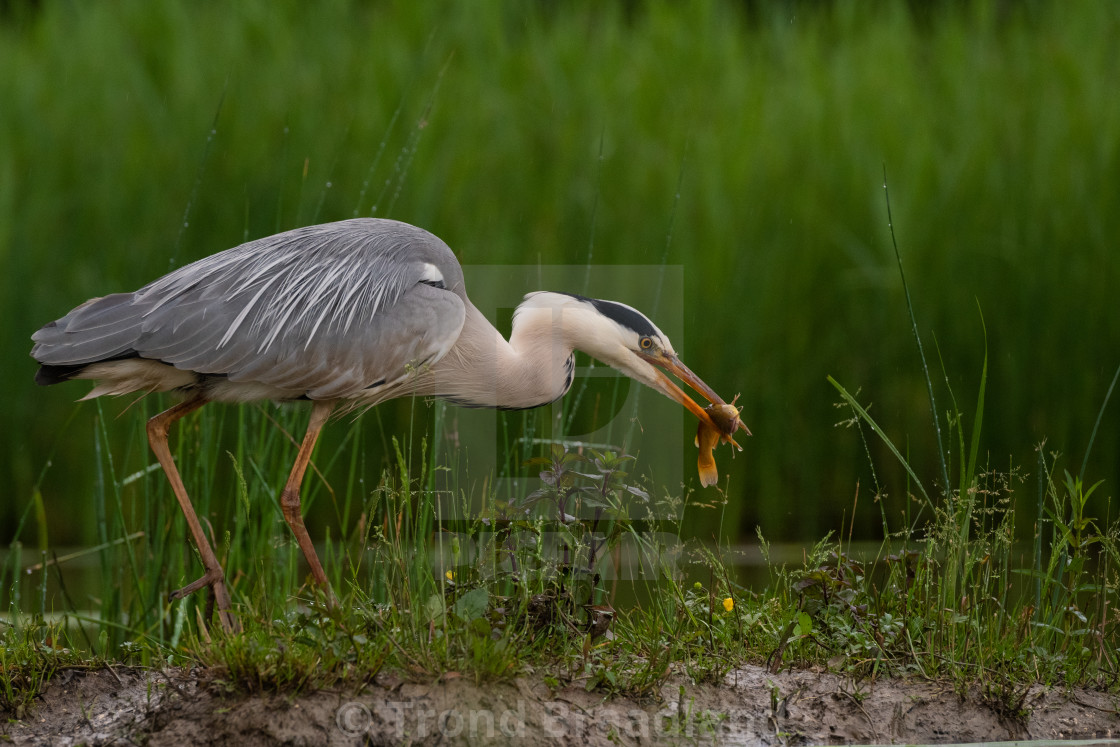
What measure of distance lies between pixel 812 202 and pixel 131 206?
264cm

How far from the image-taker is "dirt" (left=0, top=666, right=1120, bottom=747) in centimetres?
197

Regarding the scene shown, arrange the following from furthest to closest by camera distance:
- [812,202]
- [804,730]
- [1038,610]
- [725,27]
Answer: [725,27] < [812,202] < [1038,610] < [804,730]

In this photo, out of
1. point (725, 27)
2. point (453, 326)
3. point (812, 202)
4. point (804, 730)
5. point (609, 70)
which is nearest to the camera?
point (804, 730)

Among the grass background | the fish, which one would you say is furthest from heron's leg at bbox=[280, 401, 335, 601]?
the grass background

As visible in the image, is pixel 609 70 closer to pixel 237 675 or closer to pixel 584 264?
pixel 584 264

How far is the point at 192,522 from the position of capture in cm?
271

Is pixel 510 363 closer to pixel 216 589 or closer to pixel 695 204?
pixel 216 589

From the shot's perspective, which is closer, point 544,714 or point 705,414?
point 544,714

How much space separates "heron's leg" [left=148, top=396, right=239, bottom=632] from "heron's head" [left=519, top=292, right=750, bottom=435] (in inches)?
38.7

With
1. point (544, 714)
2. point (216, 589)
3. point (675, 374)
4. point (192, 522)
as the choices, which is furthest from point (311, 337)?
point (544, 714)

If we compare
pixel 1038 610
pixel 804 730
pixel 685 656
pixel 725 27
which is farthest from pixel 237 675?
pixel 725 27

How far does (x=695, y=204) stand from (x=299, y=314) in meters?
2.16

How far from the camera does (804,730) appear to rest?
2.17 metres

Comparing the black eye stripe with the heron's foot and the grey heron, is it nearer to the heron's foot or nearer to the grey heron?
the grey heron
